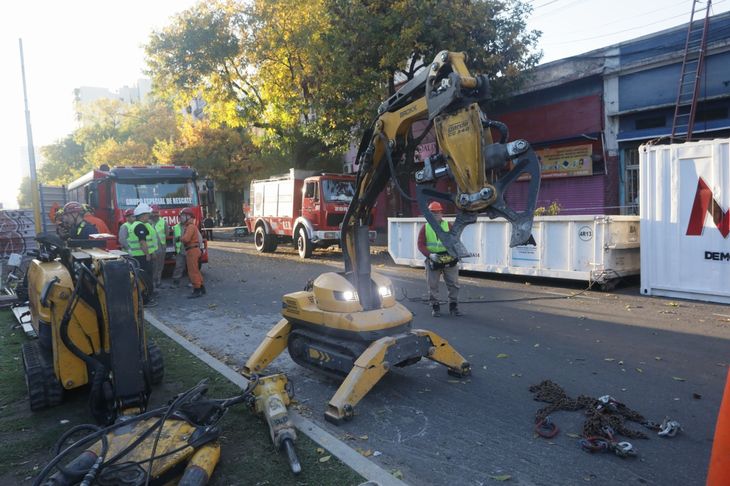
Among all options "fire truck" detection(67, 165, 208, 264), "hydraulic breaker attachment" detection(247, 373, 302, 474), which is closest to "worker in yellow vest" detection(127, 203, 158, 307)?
"fire truck" detection(67, 165, 208, 264)

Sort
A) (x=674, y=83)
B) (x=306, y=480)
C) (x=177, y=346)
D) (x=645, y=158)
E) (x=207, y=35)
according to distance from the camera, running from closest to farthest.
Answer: (x=306, y=480) → (x=177, y=346) → (x=645, y=158) → (x=674, y=83) → (x=207, y=35)

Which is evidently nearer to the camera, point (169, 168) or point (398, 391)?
point (398, 391)

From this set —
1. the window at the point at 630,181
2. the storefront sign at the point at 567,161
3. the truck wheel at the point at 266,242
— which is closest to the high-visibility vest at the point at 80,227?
the truck wheel at the point at 266,242

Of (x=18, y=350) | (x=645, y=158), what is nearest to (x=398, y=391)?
(x=18, y=350)

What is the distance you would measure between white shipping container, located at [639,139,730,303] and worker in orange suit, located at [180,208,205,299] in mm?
8880

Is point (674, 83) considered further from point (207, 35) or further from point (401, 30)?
point (207, 35)

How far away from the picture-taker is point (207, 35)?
20.7m

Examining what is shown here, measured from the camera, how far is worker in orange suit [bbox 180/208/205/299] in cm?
1095

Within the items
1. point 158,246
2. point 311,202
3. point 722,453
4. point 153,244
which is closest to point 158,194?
point 158,246

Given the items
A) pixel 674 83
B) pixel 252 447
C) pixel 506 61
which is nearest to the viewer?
pixel 252 447

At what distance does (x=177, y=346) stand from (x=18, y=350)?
7.07 feet

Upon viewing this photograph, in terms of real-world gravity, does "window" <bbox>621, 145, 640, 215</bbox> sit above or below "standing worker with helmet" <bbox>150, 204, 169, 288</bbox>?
above

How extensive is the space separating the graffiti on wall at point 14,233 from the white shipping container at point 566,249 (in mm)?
11826

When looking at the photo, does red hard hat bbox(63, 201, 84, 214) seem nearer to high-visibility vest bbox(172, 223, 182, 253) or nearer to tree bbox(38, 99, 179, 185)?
high-visibility vest bbox(172, 223, 182, 253)
